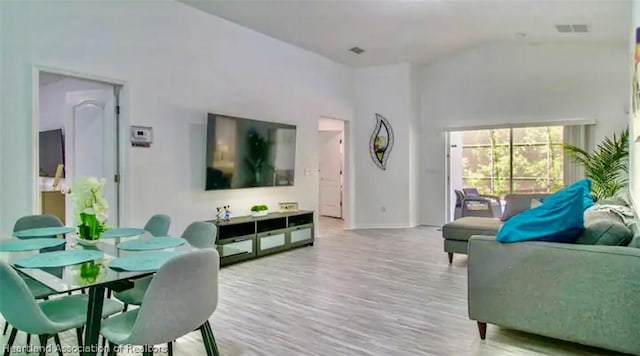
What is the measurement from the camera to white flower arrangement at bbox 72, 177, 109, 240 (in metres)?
2.53

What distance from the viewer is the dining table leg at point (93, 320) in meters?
1.88

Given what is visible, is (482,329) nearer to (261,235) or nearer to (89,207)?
(89,207)

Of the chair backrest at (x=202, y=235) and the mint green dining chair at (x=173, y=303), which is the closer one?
the mint green dining chair at (x=173, y=303)

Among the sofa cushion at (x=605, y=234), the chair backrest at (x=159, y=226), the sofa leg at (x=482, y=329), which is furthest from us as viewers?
the chair backrest at (x=159, y=226)

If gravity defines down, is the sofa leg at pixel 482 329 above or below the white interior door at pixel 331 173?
below

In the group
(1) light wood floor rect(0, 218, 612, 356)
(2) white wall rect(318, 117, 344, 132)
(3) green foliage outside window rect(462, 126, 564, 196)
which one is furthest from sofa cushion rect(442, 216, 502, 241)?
(2) white wall rect(318, 117, 344, 132)

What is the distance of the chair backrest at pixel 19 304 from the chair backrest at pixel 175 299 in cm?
42

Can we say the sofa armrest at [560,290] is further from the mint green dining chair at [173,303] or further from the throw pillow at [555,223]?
the mint green dining chair at [173,303]

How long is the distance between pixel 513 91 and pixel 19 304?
7531mm

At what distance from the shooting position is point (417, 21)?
18.5ft

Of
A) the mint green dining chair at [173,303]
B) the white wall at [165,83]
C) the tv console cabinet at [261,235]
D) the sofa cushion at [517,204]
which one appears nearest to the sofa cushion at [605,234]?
the mint green dining chair at [173,303]

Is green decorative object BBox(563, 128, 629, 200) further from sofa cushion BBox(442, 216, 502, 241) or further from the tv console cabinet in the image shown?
the tv console cabinet

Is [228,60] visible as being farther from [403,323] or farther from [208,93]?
[403,323]

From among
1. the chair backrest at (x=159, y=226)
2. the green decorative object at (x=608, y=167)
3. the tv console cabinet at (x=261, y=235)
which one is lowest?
the tv console cabinet at (x=261, y=235)
